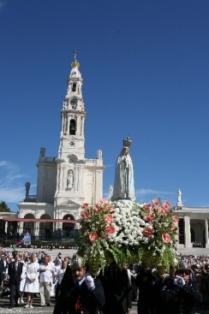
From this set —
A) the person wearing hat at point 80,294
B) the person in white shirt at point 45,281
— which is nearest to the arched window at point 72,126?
the person in white shirt at point 45,281

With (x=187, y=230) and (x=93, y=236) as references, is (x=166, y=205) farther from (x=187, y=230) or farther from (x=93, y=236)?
(x=187, y=230)

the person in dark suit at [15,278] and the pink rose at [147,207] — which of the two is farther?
the person in dark suit at [15,278]

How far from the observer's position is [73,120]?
2773 inches

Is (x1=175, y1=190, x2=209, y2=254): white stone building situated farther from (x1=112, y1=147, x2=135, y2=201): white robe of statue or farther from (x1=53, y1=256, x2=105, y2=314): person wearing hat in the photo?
(x1=53, y1=256, x2=105, y2=314): person wearing hat

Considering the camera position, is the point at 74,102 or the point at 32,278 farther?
the point at 74,102

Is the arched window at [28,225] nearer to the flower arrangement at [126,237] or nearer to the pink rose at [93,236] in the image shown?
the flower arrangement at [126,237]

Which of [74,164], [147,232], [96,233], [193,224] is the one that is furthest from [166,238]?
[193,224]

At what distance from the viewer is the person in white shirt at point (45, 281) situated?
1521 centimetres

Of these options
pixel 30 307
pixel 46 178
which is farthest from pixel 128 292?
pixel 46 178

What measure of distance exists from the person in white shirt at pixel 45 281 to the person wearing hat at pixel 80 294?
805 cm

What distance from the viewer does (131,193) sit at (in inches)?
692

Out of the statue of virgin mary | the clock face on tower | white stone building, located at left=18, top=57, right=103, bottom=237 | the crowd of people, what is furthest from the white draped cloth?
the clock face on tower

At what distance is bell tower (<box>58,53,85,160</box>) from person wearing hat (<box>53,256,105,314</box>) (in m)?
60.3

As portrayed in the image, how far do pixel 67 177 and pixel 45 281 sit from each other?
2039 inches
